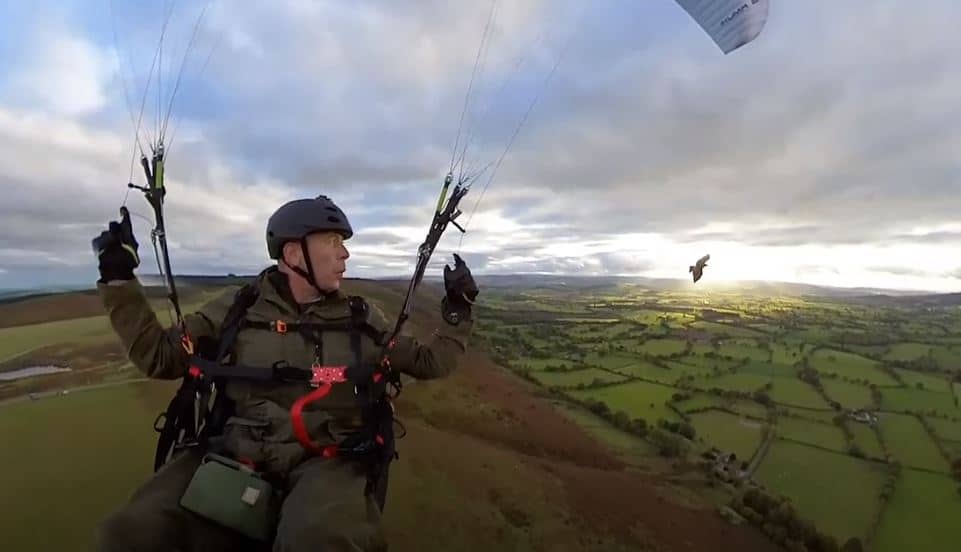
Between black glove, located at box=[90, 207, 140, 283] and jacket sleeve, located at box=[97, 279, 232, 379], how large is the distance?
0.16 ft

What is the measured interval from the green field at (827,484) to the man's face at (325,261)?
1928cm

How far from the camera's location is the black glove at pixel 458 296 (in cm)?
331

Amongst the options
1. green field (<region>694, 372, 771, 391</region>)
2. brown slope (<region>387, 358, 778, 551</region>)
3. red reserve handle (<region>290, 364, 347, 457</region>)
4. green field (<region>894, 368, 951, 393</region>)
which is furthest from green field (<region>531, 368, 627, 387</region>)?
red reserve handle (<region>290, 364, 347, 457</region>)

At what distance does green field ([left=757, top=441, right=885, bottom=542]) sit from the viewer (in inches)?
715

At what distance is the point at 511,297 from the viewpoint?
2918 inches

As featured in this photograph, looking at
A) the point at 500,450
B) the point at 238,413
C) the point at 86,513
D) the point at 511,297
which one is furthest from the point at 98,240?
the point at 511,297

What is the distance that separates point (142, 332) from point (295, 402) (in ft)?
2.81

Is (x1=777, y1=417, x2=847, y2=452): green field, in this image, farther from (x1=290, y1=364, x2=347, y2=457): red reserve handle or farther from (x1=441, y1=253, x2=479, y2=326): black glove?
(x1=290, y1=364, x2=347, y2=457): red reserve handle

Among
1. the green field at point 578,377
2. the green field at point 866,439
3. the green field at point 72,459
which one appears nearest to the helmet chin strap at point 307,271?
the green field at point 72,459

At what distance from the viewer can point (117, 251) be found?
2732 mm

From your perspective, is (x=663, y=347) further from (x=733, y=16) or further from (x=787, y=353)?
(x=733, y=16)

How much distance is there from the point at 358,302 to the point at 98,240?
133 centimetres

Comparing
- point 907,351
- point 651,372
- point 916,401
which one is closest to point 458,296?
point 651,372

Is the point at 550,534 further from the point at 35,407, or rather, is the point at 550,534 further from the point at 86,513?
the point at 35,407
